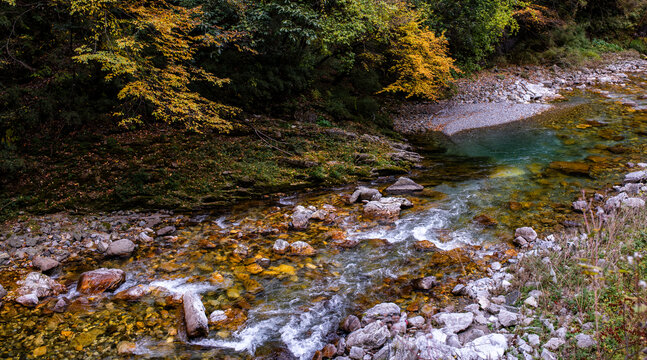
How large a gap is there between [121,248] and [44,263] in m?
1.09

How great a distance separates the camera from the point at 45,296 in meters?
4.74

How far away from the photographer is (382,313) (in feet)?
14.5

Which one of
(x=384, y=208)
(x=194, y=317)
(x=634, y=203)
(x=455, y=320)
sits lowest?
(x=384, y=208)

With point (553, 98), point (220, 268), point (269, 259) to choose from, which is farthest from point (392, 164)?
point (553, 98)

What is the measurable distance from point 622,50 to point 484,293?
3263cm

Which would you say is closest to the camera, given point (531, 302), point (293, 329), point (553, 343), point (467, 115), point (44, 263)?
point (553, 343)

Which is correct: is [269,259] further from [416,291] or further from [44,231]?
[44,231]

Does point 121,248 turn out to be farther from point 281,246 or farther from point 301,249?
point 301,249

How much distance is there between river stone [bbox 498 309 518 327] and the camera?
3.64 metres

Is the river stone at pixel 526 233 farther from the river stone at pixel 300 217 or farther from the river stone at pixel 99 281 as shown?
the river stone at pixel 99 281

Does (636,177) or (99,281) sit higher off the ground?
(99,281)

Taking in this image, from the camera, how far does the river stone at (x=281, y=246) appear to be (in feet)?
20.1

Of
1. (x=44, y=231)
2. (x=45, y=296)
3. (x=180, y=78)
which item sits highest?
(x=180, y=78)

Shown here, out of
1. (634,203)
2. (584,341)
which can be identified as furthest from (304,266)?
(634,203)
